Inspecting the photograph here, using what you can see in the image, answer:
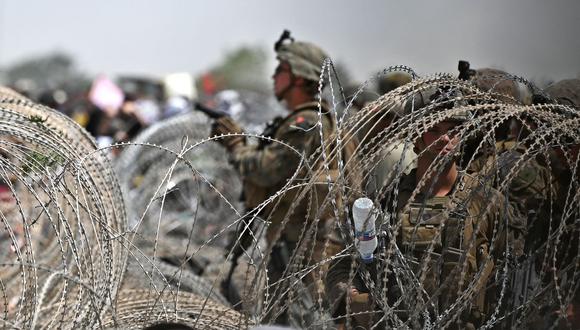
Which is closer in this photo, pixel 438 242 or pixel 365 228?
pixel 365 228

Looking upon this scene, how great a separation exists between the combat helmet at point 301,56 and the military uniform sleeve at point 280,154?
0.42m

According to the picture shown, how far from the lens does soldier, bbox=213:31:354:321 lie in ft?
19.4

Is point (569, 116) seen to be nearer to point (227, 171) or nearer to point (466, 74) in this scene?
point (466, 74)

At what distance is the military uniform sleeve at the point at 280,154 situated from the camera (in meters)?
5.83

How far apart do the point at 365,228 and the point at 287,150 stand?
2.23 m

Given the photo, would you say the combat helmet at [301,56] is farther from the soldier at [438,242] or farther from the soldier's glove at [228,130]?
the soldier at [438,242]

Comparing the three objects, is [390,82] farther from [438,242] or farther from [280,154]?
[438,242]

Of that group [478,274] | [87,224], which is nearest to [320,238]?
[87,224]

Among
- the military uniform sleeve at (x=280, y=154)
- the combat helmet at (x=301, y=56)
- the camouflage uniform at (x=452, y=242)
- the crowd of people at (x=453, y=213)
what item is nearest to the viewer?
the crowd of people at (x=453, y=213)

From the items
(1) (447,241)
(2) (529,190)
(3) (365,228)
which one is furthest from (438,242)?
(2) (529,190)

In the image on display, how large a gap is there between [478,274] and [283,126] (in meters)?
2.52

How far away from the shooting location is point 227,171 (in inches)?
384

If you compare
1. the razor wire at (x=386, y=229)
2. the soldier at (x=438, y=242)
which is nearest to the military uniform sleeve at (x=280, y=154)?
the razor wire at (x=386, y=229)

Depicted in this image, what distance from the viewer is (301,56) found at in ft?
21.1
